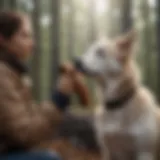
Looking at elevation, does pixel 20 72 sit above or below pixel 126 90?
above

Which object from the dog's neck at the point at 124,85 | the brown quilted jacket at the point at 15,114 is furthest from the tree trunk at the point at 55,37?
the brown quilted jacket at the point at 15,114

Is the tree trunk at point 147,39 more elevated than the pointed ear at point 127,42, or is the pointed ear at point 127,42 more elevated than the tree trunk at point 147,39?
the pointed ear at point 127,42

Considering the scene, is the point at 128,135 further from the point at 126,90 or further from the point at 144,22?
the point at 144,22

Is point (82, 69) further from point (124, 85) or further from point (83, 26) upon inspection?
point (83, 26)

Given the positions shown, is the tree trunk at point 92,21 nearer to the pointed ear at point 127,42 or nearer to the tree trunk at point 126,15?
the tree trunk at point 126,15

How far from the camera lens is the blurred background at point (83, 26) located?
10.3 feet

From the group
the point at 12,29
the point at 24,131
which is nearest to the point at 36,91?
the point at 12,29

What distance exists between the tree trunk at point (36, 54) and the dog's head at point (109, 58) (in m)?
0.99

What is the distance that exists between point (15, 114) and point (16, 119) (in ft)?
0.06

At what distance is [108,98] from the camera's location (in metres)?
2.19

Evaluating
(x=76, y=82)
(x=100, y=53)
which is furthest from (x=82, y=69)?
(x=76, y=82)

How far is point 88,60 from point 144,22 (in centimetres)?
105

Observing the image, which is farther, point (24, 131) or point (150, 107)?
point (150, 107)

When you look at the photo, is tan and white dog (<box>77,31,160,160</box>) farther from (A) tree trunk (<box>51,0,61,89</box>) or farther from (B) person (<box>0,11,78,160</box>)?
(A) tree trunk (<box>51,0,61,89</box>)
